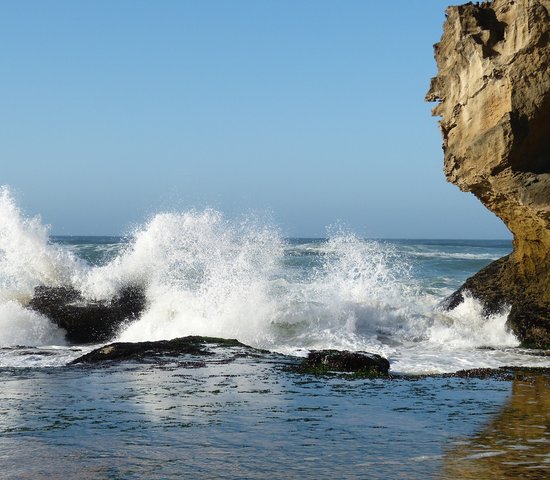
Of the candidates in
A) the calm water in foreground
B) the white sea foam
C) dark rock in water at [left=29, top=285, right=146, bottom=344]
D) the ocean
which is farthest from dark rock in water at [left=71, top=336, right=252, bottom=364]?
the white sea foam

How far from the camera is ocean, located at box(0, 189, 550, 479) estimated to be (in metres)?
5.32

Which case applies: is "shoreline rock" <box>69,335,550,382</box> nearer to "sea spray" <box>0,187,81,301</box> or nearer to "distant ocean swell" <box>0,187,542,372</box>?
"distant ocean swell" <box>0,187,542,372</box>

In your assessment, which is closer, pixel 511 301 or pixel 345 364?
pixel 345 364

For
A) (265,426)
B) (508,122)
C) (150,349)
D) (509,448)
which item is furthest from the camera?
(508,122)

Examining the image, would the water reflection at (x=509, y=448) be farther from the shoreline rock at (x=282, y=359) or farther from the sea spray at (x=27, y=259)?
the sea spray at (x=27, y=259)

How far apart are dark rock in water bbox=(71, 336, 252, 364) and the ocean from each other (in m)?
0.43

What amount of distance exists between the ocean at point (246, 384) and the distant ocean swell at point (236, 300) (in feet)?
0.12

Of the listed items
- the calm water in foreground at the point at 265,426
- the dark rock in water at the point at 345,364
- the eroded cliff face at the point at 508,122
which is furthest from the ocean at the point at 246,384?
the eroded cliff face at the point at 508,122

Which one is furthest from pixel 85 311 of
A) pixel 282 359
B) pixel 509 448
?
pixel 509 448

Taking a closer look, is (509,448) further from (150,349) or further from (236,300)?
(236,300)

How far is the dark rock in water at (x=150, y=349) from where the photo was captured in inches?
415

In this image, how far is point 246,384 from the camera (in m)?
8.57

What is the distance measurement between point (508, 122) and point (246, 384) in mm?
5946

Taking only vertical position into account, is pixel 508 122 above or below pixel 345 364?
above
